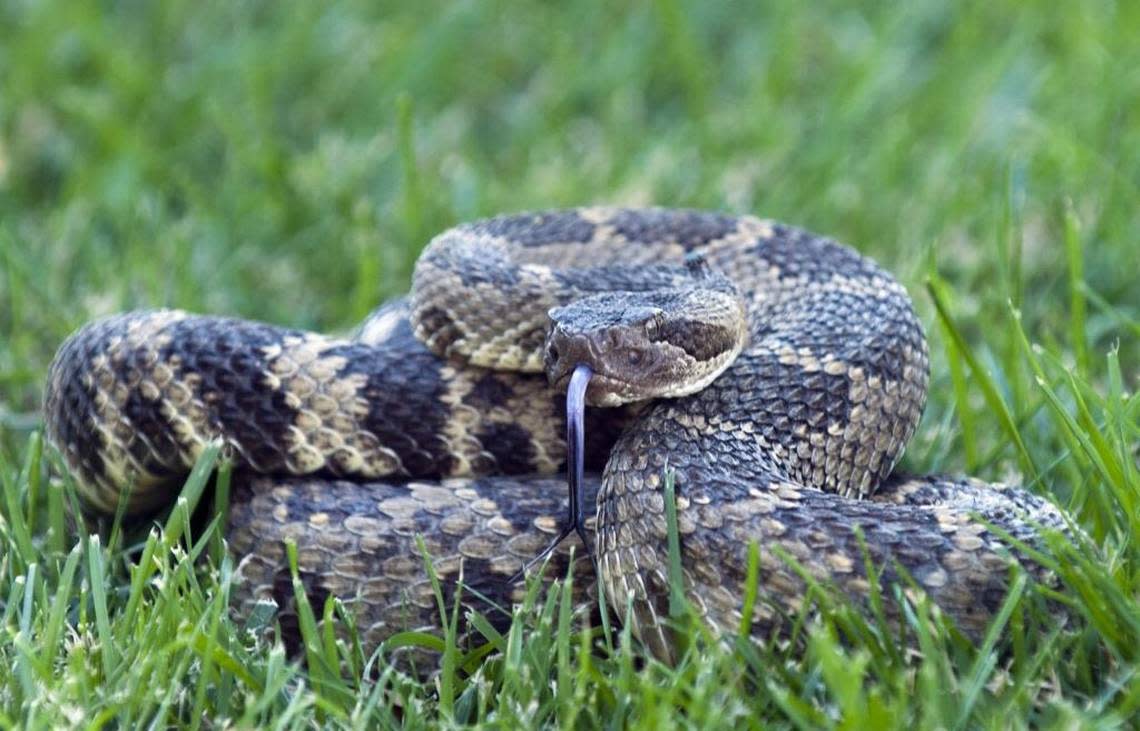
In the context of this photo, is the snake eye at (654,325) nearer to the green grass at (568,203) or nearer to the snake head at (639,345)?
the snake head at (639,345)

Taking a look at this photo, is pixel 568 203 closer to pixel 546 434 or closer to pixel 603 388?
pixel 546 434

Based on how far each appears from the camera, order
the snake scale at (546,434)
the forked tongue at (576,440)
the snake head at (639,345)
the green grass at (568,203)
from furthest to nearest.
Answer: the snake head at (639,345)
the forked tongue at (576,440)
the snake scale at (546,434)
the green grass at (568,203)

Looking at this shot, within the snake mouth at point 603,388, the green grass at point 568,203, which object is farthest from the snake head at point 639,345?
the green grass at point 568,203

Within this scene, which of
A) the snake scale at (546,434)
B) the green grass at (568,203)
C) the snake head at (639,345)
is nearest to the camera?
the green grass at (568,203)

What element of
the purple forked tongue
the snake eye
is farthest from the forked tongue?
the snake eye

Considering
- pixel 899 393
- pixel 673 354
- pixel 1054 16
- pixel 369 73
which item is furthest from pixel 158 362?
pixel 1054 16

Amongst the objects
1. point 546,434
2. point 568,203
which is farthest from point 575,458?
point 568,203

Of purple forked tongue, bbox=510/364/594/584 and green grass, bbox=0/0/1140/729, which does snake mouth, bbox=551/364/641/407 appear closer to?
purple forked tongue, bbox=510/364/594/584

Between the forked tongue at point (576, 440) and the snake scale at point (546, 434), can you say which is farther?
the forked tongue at point (576, 440)

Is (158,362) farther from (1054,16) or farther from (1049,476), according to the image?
→ (1054,16)
